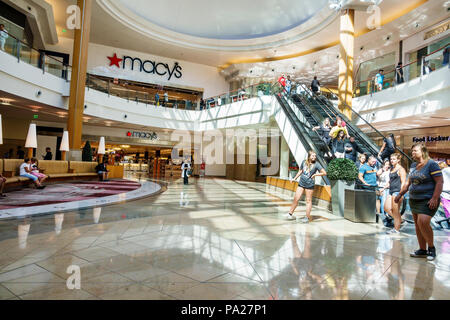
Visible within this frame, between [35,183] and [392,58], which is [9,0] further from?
[392,58]

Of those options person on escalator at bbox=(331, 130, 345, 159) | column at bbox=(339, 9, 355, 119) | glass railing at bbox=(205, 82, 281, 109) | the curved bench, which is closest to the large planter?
person on escalator at bbox=(331, 130, 345, 159)

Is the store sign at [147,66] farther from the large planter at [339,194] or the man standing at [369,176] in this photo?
the man standing at [369,176]

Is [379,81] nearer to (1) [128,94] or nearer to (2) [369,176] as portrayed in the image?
(2) [369,176]

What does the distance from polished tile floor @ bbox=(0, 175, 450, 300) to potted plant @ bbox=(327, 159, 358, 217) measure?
4.34 feet

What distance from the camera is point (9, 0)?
13234 millimetres

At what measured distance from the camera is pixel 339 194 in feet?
22.9

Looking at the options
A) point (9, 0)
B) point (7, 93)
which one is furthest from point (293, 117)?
point (9, 0)

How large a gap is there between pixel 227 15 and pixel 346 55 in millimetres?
9055

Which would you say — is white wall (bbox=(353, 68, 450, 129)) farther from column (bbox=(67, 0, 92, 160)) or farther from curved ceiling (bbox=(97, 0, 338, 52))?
column (bbox=(67, 0, 92, 160))

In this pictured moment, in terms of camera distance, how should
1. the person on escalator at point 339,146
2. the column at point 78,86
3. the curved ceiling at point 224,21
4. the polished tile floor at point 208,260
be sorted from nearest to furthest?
the polished tile floor at point 208,260
the person on escalator at point 339,146
the column at point 78,86
the curved ceiling at point 224,21

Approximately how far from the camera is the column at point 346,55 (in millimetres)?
14750

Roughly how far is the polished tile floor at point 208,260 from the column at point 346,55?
10867 mm

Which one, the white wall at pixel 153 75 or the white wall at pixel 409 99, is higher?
the white wall at pixel 153 75

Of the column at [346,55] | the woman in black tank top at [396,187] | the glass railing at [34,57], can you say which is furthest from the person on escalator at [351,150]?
the glass railing at [34,57]
